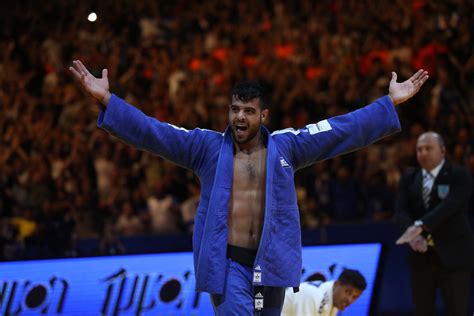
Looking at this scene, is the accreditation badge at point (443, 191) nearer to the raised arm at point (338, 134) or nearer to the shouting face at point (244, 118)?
the raised arm at point (338, 134)

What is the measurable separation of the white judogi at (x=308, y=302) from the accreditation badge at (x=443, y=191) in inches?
54.3

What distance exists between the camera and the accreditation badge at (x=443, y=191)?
792 cm

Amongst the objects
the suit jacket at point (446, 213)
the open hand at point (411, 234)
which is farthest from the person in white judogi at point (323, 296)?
the suit jacket at point (446, 213)

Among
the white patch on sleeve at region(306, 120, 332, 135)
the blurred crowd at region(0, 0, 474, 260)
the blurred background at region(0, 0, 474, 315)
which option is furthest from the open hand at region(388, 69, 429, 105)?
the blurred crowd at region(0, 0, 474, 260)

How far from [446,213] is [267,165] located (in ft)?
9.92

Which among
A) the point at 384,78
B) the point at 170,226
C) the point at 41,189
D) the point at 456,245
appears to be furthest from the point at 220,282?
the point at 384,78

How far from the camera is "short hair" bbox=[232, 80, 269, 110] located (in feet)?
17.0

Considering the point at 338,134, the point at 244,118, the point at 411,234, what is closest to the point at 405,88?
the point at 338,134

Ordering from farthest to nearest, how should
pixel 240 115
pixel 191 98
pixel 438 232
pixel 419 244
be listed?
pixel 191 98 → pixel 438 232 → pixel 419 244 → pixel 240 115

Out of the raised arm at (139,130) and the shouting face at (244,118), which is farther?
the shouting face at (244,118)

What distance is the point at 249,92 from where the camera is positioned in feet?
17.1

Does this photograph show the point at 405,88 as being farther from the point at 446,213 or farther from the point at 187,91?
the point at 187,91

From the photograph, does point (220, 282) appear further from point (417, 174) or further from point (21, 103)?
point (21, 103)

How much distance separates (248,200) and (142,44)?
1037 cm
